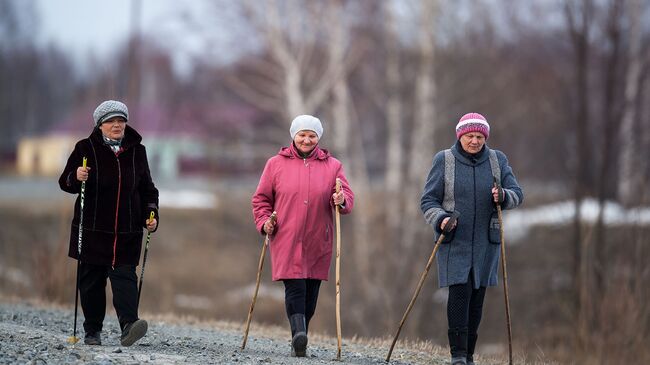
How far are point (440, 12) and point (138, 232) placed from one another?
17.5 m

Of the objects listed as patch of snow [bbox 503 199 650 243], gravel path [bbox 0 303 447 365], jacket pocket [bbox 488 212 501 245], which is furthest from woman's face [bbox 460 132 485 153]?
patch of snow [bbox 503 199 650 243]

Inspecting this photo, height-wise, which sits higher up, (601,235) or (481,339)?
(601,235)

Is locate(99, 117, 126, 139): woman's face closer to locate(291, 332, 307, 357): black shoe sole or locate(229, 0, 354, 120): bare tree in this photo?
locate(291, 332, 307, 357): black shoe sole

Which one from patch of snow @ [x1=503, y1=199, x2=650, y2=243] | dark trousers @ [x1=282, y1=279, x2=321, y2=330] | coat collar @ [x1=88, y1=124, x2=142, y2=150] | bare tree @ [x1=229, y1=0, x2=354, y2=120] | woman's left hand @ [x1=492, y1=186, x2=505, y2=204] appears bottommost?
dark trousers @ [x1=282, y1=279, x2=321, y2=330]

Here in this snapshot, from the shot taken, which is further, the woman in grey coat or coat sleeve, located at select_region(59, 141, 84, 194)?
coat sleeve, located at select_region(59, 141, 84, 194)

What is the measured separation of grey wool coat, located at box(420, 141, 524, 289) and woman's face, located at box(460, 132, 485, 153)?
0.07 m

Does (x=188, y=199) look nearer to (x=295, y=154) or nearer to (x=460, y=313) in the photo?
(x=295, y=154)

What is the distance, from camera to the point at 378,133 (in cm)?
3200

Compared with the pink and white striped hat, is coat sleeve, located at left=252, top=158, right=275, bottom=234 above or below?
below

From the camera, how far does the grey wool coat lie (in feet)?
27.1

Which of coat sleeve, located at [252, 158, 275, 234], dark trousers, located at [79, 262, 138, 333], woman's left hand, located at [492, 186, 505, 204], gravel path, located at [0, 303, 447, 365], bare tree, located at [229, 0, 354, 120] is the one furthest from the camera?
bare tree, located at [229, 0, 354, 120]

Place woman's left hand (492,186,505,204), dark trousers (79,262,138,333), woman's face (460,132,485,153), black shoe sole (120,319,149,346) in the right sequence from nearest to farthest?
1. woman's left hand (492,186,505,204)
2. woman's face (460,132,485,153)
3. black shoe sole (120,319,149,346)
4. dark trousers (79,262,138,333)

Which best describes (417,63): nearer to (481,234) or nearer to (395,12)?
(395,12)

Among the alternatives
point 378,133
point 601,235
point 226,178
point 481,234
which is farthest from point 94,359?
point 226,178
